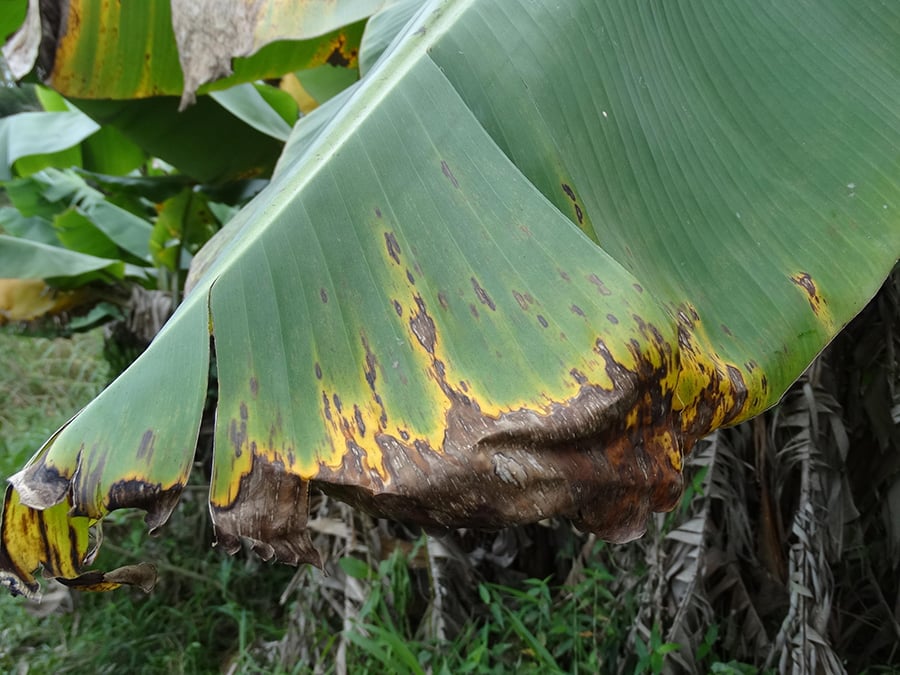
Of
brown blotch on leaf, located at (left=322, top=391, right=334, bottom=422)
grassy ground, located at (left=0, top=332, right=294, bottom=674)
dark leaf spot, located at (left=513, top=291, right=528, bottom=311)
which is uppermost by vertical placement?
dark leaf spot, located at (left=513, top=291, right=528, bottom=311)

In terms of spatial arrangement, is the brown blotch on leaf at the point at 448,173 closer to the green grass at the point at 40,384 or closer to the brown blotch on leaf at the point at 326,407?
the brown blotch on leaf at the point at 326,407

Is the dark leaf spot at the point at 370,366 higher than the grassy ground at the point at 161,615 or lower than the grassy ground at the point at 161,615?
higher

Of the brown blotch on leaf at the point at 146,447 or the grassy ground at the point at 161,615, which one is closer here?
the brown blotch on leaf at the point at 146,447

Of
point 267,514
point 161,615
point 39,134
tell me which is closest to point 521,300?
point 267,514

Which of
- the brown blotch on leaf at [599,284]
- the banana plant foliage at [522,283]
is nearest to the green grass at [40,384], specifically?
the banana plant foliage at [522,283]

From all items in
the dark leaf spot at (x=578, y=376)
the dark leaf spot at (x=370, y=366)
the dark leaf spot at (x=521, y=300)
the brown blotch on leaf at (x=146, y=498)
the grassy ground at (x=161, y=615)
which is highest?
the dark leaf spot at (x=521, y=300)

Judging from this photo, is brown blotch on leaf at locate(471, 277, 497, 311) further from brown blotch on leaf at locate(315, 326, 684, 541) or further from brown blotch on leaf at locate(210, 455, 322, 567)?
brown blotch on leaf at locate(210, 455, 322, 567)

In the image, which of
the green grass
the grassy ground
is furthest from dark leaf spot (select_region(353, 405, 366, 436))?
the green grass

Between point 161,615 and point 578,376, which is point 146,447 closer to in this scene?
point 578,376

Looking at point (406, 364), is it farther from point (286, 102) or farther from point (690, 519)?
point (286, 102)

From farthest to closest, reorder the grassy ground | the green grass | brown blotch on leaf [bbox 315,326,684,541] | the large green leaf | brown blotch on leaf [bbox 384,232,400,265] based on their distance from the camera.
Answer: the green grass, the large green leaf, the grassy ground, brown blotch on leaf [bbox 384,232,400,265], brown blotch on leaf [bbox 315,326,684,541]
